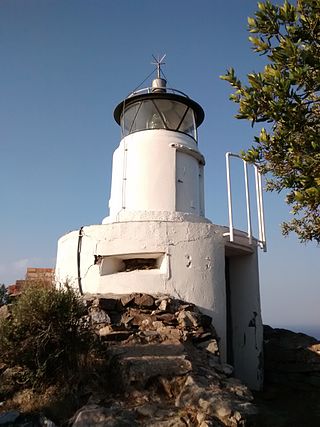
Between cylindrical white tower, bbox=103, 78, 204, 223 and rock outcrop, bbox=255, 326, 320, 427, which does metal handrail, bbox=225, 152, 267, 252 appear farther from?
rock outcrop, bbox=255, 326, 320, 427

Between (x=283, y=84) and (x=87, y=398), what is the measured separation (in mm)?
4784

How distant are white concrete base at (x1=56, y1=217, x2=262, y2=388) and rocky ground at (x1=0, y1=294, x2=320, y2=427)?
46 cm

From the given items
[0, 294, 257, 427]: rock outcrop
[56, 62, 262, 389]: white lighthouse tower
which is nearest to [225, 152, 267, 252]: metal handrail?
[56, 62, 262, 389]: white lighthouse tower

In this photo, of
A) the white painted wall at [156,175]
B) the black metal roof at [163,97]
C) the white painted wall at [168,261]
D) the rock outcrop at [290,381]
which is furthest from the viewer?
the black metal roof at [163,97]

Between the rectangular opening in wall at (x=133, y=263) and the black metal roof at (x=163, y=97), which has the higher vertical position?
the black metal roof at (x=163, y=97)

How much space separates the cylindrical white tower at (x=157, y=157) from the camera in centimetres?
1046

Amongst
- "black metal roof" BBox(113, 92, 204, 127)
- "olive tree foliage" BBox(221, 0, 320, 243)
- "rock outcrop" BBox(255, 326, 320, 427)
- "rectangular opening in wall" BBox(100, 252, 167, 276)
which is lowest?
"rock outcrop" BBox(255, 326, 320, 427)

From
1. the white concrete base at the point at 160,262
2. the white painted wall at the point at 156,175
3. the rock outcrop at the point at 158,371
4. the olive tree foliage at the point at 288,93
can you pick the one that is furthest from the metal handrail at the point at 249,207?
the olive tree foliage at the point at 288,93

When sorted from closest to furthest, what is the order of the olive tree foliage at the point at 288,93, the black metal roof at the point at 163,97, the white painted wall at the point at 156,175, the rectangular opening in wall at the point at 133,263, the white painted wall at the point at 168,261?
1. the olive tree foliage at the point at 288,93
2. the white painted wall at the point at 168,261
3. the rectangular opening in wall at the point at 133,263
4. the white painted wall at the point at 156,175
5. the black metal roof at the point at 163,97

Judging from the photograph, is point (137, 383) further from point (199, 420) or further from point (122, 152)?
point (122, 152)

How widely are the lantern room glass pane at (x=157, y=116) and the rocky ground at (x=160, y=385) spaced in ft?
18.0

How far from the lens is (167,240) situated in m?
8.88

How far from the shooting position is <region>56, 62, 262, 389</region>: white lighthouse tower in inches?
345

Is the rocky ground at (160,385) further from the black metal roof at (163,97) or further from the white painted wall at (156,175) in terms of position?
the black metal roof at (163,97)
